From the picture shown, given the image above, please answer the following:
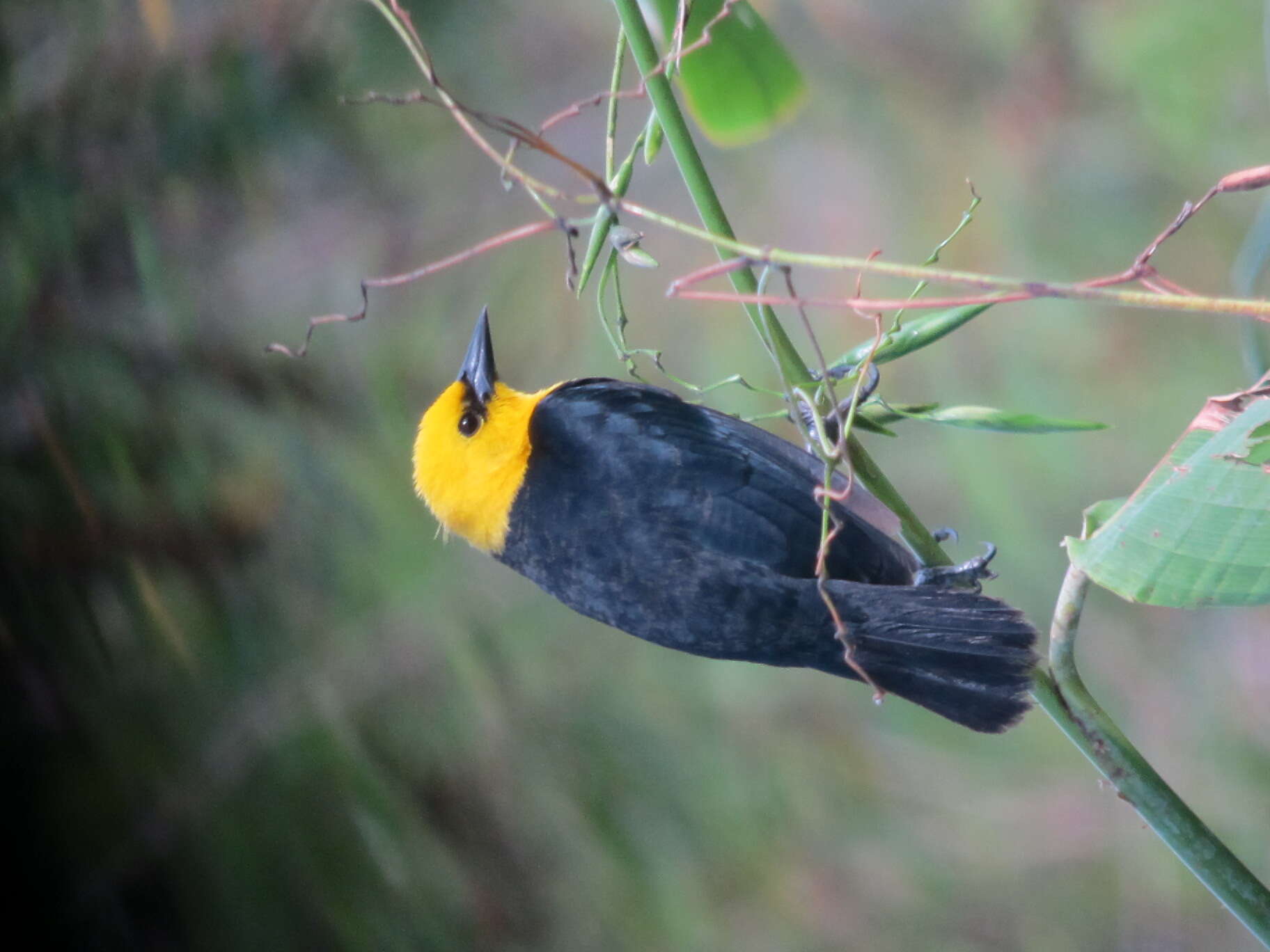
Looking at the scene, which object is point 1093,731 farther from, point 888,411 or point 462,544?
point 462,544

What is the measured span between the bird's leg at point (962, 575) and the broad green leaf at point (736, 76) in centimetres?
38

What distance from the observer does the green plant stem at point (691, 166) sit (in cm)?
51

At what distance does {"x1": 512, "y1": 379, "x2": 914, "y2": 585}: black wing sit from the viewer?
815 millimetres

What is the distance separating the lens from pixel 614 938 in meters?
2.06

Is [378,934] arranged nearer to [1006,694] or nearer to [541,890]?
[541,890]

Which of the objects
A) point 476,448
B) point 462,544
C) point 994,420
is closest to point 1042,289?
point 994,420

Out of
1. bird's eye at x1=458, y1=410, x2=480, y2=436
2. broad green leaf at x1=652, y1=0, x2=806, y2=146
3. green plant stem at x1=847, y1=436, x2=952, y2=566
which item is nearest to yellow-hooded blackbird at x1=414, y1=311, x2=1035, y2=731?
bird's eye at x1=458, y1=410, x2=480, y2=436

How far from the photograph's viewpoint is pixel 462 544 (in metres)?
2.08

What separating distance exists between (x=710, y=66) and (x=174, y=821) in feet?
5.53

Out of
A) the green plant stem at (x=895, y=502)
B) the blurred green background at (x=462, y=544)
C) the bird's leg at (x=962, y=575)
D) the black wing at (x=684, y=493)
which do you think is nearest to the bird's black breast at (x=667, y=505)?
the black wing at (x=684, y=493)

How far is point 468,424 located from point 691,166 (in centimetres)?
50

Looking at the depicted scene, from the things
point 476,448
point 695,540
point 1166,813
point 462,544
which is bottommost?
point 462,544

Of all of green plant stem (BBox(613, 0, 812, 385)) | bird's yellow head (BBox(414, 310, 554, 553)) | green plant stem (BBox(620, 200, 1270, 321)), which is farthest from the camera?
bird's yellow head (BBox(414, 310, 554, 553))

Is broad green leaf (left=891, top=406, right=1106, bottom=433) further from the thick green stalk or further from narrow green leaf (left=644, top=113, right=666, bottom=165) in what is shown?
narrow green leaf (left=644, top=113, right=666, bottom=165)
